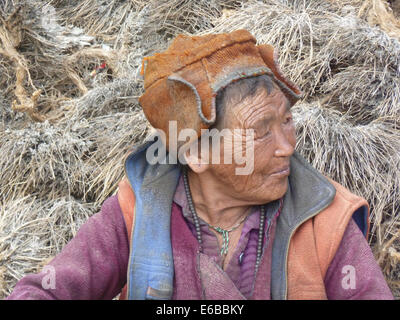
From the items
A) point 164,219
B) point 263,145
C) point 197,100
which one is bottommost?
point 164,219

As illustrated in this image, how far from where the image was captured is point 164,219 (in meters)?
2.06

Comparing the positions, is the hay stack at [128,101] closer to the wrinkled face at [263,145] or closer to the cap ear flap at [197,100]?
the wrinkled face at [263,145]

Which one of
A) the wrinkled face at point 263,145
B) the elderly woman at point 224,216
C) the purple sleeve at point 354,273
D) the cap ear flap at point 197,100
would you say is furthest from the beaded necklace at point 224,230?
the cap ear flap at point 197,100

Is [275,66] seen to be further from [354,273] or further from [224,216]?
[354,273]

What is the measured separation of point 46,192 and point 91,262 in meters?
1.56

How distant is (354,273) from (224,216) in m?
0.53

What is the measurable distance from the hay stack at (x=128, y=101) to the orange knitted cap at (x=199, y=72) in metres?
1.27

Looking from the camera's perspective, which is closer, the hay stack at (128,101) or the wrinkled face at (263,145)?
the wrinkled face at (263,145)

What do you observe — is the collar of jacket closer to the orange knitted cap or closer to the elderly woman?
the elderly woman

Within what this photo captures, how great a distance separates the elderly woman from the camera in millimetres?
1902

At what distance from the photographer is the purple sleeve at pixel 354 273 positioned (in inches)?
72.3

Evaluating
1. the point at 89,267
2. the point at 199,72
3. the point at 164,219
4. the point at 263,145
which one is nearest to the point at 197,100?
the point at 199,72

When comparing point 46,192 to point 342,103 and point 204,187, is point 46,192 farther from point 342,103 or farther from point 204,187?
point 342,103
